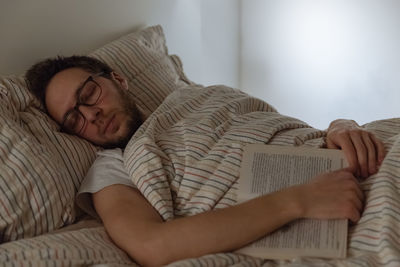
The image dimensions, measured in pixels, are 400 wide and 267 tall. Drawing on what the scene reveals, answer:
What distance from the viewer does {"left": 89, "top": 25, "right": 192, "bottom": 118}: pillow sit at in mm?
1753

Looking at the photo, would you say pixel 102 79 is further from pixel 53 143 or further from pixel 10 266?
pixel 10 266

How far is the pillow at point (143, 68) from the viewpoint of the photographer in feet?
5.75

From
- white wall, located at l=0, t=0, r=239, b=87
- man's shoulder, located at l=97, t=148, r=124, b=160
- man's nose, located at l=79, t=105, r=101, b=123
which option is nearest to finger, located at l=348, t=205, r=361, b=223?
man's shoulder, located at l=97, t=148, r=124, b=160

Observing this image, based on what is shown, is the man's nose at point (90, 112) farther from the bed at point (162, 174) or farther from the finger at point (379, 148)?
the finger at point (379, 148)

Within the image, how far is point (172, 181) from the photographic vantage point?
1229mm

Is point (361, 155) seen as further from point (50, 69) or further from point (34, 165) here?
point (50, 69)

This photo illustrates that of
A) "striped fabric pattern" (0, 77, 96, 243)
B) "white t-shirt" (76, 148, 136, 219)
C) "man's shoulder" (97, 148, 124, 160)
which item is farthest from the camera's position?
"man's shoulder" (97, 148, 124, 160)

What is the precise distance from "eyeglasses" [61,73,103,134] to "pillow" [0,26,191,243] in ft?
0.10

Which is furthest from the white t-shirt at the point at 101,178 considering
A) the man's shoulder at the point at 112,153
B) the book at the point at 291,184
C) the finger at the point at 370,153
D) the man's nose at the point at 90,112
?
the finger at the point at 370,153

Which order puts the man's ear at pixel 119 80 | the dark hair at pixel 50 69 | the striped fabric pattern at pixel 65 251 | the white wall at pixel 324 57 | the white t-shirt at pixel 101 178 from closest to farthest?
1. the striped fabric pattern at pixel 65 251
2. the white t-shirt at pixel 101 178
3. the dark hair at pixel 50 69
4. the man's ear at pixel 119 80
5. the white wall at pixel 324 57

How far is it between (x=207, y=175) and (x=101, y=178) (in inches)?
9.1

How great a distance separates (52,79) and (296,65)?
154 centimetres

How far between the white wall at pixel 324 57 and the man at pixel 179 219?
4.33ft

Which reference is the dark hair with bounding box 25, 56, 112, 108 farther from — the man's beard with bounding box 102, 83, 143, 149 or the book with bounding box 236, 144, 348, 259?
the book with bounding box 236, 144, 348, 259
